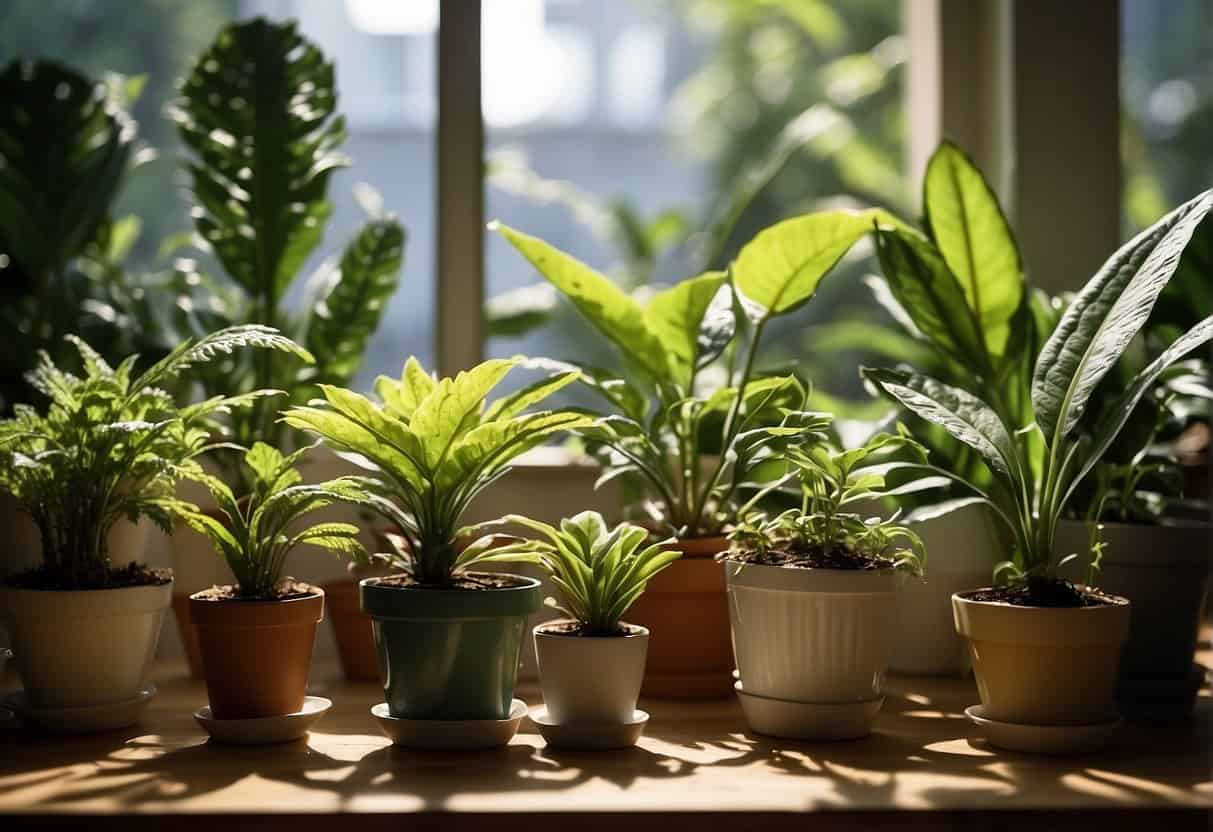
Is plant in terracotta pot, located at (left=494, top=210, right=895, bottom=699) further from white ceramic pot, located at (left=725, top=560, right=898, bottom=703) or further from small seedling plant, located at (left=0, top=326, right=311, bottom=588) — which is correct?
small seedling plant, located at (left=0, top=326, right=311, bottom=588)

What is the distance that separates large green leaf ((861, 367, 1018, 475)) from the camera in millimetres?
1163

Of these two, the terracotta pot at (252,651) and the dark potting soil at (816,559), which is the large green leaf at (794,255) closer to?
the dark potting soil at (816,559)

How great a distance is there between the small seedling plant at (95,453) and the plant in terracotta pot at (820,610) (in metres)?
0.57

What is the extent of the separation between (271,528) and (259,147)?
666 millimetres

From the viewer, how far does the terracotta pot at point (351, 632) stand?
150 centimetres

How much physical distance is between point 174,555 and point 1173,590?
1.33 meters

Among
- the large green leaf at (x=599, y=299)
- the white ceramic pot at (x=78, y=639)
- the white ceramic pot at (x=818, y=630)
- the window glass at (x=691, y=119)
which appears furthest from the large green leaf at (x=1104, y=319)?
the window glass at (x=691, y=119)

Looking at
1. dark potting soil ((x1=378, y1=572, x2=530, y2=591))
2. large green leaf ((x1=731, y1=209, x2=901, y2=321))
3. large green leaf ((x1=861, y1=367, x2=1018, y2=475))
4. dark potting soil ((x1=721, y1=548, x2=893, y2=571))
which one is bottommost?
dark potting soil ((x1=378, y1=572, x2=530, y2=591))

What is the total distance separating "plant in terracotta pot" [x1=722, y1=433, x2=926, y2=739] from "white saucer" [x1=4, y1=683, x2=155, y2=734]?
69 centimetres

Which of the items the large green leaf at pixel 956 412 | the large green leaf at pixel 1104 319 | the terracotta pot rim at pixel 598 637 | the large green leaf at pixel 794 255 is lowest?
the terracotta pot rim at pixel 598 637

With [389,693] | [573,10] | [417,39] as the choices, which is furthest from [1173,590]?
[573,10]

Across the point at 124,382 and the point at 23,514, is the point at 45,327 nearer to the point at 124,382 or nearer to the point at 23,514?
the point at 23,514

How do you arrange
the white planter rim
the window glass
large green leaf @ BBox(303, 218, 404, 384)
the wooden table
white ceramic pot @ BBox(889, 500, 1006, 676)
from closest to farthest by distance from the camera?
the wooden table → the white planter rim → white ceramic pot @ BBox(889, 500, 1006, 676) → large green leaf @ BBox(303, 218, 404, 384) → the window glass

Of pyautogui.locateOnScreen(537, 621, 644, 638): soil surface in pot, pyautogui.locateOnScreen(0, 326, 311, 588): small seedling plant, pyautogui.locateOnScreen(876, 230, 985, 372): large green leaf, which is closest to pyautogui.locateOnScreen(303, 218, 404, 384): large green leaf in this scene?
pyautogui.locateOnScreen(0, 326, 311, 588): small seedling plant
